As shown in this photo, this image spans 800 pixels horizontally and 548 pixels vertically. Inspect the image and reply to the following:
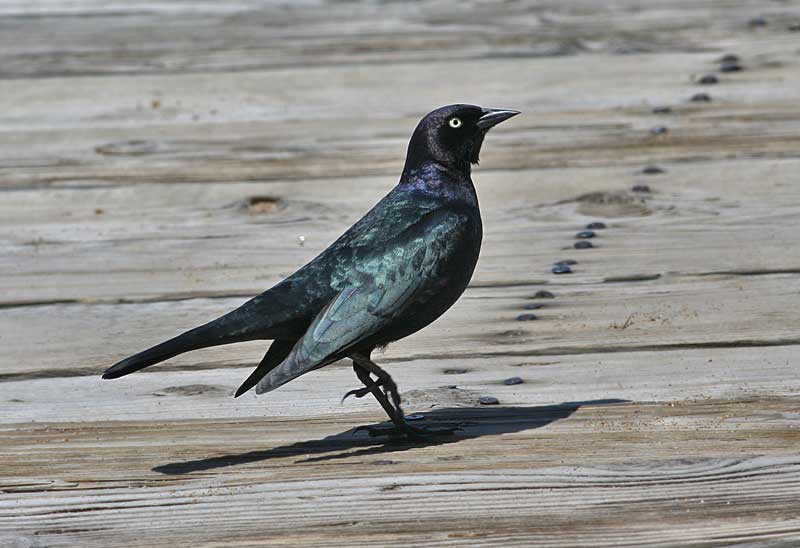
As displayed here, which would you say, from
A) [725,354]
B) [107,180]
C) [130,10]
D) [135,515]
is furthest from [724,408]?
[130,10]

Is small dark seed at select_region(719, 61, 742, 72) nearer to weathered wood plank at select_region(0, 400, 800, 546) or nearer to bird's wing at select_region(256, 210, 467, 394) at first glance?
bird's wing at select_region(256, 210, 467, 394)

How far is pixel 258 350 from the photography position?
3.54 m

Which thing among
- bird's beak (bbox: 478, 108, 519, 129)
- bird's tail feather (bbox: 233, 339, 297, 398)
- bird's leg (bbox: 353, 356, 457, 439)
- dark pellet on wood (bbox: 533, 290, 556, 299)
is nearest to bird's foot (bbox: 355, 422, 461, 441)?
bird's leg (bbox: 353, 356, 457, 439)

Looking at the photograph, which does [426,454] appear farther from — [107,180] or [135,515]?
[107,180]

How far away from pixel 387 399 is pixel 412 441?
232mm

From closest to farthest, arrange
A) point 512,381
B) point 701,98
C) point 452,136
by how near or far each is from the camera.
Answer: point 512,381 → point 452,136 → point 701,98

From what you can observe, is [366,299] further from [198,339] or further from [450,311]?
[450,311]

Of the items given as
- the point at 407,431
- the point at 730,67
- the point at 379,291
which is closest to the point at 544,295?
the point at 379,291

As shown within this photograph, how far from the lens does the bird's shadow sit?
2.69 m

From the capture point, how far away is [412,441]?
9.27 feet

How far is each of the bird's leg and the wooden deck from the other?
6cm

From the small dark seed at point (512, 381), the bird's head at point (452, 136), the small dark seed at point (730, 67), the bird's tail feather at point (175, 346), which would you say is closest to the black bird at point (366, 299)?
the bird's tail feather at point (175, 346)

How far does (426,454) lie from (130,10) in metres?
4.56

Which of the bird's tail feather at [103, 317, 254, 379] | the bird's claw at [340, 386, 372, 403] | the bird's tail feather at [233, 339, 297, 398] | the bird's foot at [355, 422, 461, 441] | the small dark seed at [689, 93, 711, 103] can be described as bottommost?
the bird's foot at [355, 422, 461, 441]
